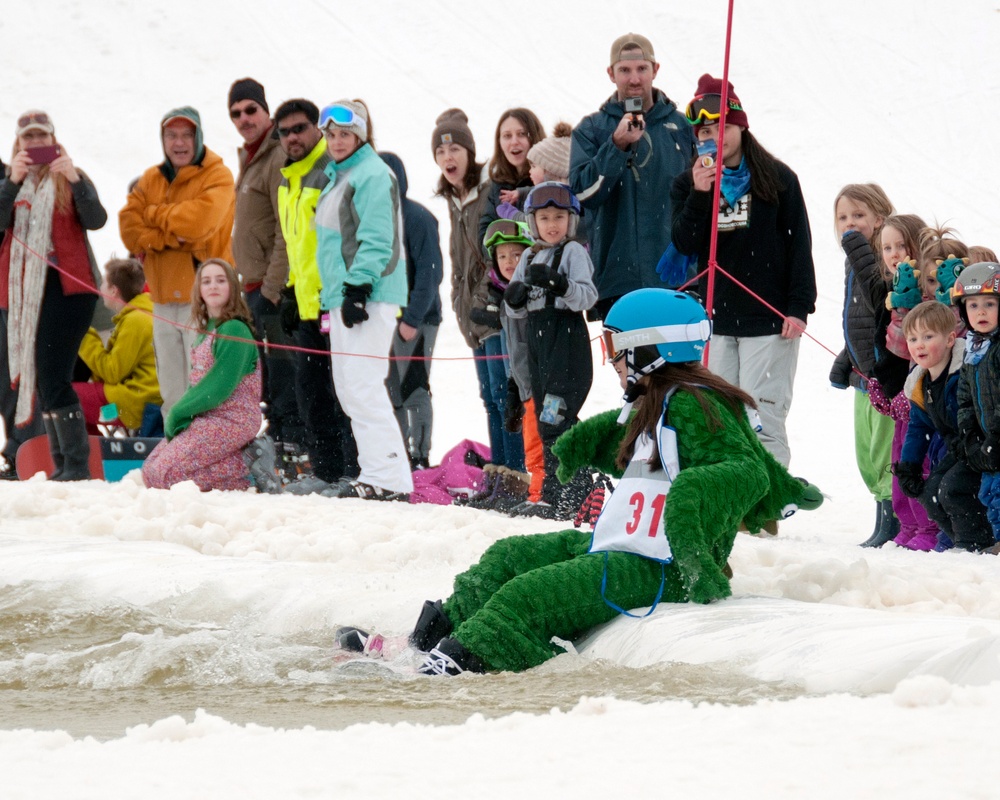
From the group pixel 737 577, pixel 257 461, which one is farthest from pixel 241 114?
pixel 737 577

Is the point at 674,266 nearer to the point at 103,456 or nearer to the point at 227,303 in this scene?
the point at 227,303

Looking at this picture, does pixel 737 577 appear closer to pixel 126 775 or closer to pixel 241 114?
pixel 126 775

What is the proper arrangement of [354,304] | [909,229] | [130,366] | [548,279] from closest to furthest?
1. [909,229]
2. [548,279]
3. [354,304]
4. [130,366]

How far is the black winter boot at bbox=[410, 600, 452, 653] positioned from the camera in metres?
4.06

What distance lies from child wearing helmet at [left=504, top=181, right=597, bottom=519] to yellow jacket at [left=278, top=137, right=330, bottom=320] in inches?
55.2

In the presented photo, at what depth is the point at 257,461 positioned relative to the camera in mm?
7887

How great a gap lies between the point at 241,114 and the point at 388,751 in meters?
6.73

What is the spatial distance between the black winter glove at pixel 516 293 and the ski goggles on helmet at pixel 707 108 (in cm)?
114

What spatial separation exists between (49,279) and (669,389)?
17.2 ft

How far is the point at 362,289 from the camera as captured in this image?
7.45 metres

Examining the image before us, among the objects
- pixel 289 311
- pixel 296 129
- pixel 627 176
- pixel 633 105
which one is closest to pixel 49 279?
pixel 289 311

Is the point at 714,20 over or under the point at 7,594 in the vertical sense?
over

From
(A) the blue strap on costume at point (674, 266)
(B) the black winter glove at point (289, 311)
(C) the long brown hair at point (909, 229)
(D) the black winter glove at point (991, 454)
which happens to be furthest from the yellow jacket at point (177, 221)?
(D) the black winter glove at point (991, 454)

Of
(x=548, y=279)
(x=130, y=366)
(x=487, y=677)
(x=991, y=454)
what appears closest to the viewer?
(x=487, y=677)
